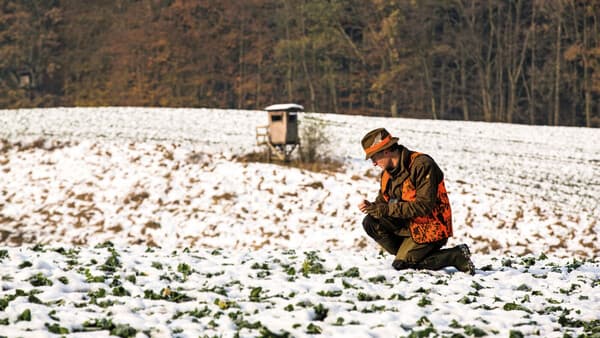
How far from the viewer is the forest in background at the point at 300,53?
4569 cm

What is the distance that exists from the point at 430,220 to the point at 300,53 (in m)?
38.0

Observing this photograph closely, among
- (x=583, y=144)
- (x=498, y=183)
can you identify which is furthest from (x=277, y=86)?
(x=498, y=183)

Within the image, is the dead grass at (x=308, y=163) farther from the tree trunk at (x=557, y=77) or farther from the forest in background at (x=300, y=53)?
the tree trunk at (x=557, y=77)

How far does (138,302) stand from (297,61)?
39.9 m

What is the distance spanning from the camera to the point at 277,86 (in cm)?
4981

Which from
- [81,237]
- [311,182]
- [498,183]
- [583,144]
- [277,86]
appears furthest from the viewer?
[277,86]

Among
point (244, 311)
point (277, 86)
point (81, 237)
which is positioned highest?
point (277, 86)

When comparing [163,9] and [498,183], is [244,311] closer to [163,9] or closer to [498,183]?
[498,183]

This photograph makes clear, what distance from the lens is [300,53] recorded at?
45.6 meters

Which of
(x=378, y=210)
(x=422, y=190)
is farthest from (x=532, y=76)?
(x=378, y=210)

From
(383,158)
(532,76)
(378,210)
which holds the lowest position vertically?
(378,210)

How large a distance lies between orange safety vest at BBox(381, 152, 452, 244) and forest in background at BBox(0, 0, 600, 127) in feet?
123

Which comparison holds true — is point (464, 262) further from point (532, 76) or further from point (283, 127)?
point (532, 76)

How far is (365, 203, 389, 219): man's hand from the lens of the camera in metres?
8.16
